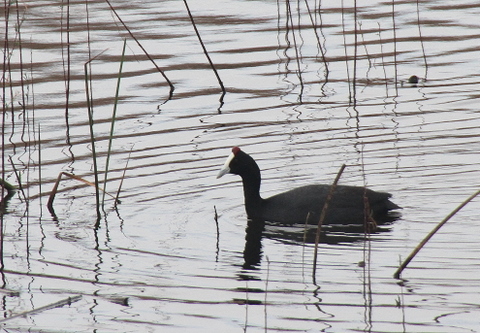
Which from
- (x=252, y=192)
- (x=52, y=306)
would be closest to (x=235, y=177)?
(x=252, y=192)

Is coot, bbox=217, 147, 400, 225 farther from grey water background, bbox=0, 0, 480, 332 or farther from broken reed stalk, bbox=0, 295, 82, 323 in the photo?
broken reed stalk, bbox=0, 295, 82, 323

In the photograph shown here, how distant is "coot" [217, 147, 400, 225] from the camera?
8.22 meters

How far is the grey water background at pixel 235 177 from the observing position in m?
6.14

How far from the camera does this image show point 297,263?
696cm

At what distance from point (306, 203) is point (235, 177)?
167 centimetres

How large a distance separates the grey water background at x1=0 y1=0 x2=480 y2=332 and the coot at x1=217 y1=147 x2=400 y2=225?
0.23m

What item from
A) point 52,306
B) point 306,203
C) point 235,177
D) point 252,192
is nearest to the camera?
point 52,306

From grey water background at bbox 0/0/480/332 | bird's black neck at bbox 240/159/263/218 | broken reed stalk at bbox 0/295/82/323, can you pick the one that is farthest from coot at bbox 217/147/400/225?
broken reed stalk at bbox 0/295/82/323

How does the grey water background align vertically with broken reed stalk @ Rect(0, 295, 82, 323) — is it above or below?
above

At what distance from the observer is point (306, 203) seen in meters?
8.30

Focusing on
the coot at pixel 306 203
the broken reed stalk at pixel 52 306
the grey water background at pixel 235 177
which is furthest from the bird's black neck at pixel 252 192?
the broken reed stalk at pixel 52 306

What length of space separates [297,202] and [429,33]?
7.83 m

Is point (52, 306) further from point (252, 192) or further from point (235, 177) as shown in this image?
point (235, 177)

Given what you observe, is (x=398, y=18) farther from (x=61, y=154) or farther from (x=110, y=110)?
(x=61, y=154)
